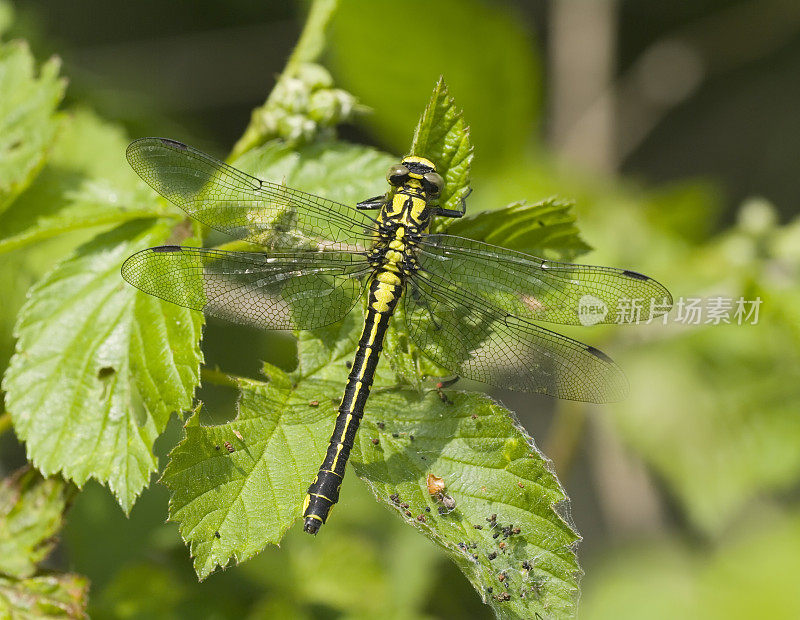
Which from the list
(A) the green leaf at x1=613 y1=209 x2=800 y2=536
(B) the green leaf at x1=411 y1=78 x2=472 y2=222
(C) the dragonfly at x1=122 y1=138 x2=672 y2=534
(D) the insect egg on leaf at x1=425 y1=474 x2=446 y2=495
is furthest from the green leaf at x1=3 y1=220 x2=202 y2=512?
(A) the green leaf at x1=613 y1=209 x2=800 y2=536

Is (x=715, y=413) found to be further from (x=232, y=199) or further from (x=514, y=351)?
(x=232, y=199)

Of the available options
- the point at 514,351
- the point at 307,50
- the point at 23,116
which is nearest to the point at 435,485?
the point at 514,351

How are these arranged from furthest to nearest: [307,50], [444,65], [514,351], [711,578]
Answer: [444,65]
[711,578]
[307,50]
[514,351]

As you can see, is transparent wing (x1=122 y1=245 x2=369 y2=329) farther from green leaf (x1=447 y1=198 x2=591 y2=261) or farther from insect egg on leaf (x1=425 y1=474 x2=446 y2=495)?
insect egg on leaf (x1=425 y1=474 x2=446 y2=495)

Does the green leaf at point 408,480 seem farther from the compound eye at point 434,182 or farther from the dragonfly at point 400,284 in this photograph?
the compound eye at point 434,182

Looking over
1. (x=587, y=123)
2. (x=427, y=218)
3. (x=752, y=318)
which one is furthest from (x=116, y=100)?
(x=587, y=123)

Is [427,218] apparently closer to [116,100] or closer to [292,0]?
[116,100]
